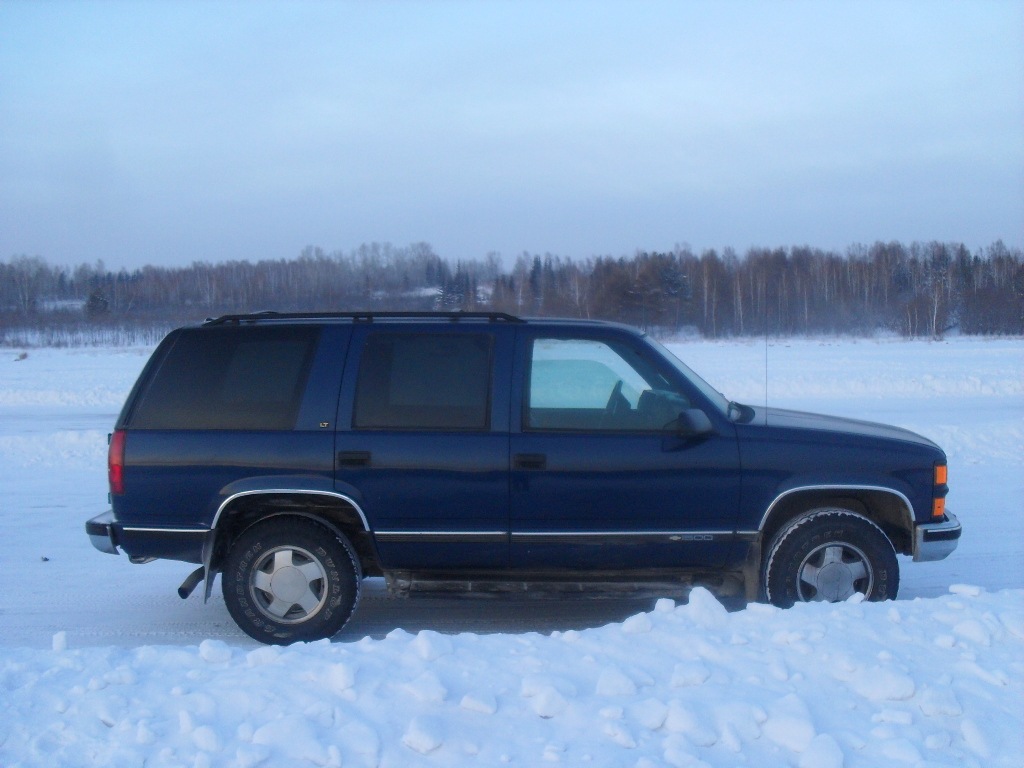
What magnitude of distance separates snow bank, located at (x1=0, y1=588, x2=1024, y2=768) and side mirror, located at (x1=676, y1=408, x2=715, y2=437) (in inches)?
40.9

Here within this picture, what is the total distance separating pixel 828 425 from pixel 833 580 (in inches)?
38.4

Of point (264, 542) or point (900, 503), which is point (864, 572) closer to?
point (900, 503)

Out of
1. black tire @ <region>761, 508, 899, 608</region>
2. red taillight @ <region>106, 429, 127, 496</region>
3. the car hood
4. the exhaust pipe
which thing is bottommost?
the exhaust pipe

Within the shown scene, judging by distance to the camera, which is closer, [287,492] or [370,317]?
[287,492]

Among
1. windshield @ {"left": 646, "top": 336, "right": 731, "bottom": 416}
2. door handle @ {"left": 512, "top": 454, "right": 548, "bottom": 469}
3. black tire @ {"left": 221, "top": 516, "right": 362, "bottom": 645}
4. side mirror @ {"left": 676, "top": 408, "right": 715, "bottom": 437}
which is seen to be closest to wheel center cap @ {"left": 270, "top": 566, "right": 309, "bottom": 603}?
black tire @ {"left": 221, "top": 516, "right": 362, "bottom": 645}

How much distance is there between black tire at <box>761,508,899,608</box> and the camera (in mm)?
5070

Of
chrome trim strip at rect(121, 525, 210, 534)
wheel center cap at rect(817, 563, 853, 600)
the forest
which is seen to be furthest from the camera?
the forest

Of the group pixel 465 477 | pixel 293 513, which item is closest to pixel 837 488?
pixel 465 477

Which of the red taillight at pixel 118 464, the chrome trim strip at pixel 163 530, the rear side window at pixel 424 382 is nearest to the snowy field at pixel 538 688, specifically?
the chrome trim strip at pixel 163 530

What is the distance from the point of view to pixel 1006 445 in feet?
37.8

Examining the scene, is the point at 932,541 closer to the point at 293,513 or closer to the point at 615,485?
the point at 615,485

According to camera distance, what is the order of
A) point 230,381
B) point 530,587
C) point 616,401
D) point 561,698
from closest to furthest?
1. point 561,698
2. point 530,587
3. point 230,381
4. point 616,401

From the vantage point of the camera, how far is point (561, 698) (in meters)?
3.55

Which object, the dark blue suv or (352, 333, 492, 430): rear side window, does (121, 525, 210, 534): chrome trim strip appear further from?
(352, 333, 492, 430): rear side window
